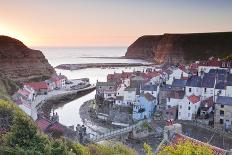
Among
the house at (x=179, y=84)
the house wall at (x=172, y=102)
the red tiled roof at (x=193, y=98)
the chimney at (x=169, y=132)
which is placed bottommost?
the house wall at (x=172, y=102)

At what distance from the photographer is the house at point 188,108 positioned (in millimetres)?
49938

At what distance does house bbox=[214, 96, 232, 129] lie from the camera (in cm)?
4675

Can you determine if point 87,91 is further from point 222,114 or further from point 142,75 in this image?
point 222,114

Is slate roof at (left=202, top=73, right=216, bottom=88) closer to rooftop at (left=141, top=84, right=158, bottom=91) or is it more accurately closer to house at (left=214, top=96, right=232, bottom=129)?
house at (left=214, top=96, right=232, bottom=129)

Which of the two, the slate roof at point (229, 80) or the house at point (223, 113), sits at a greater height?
the slate roof at point (229, 80)

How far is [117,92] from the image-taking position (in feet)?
202

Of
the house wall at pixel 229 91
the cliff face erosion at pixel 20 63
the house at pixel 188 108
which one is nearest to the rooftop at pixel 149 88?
the house at pixel 188 108

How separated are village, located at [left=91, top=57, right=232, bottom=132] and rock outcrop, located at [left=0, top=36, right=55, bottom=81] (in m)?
42.0

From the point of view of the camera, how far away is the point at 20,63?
344ft

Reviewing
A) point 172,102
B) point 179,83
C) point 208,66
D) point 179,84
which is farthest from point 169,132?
point 208,66

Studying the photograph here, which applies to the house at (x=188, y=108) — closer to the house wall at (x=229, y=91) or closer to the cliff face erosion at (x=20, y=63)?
the house wall at (x=229, y=91)

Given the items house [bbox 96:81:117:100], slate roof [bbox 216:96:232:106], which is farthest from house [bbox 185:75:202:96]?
house [bbox 96:81:117:100]

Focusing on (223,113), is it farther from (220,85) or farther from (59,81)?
(59,81)

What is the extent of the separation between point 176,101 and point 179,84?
581 cm
